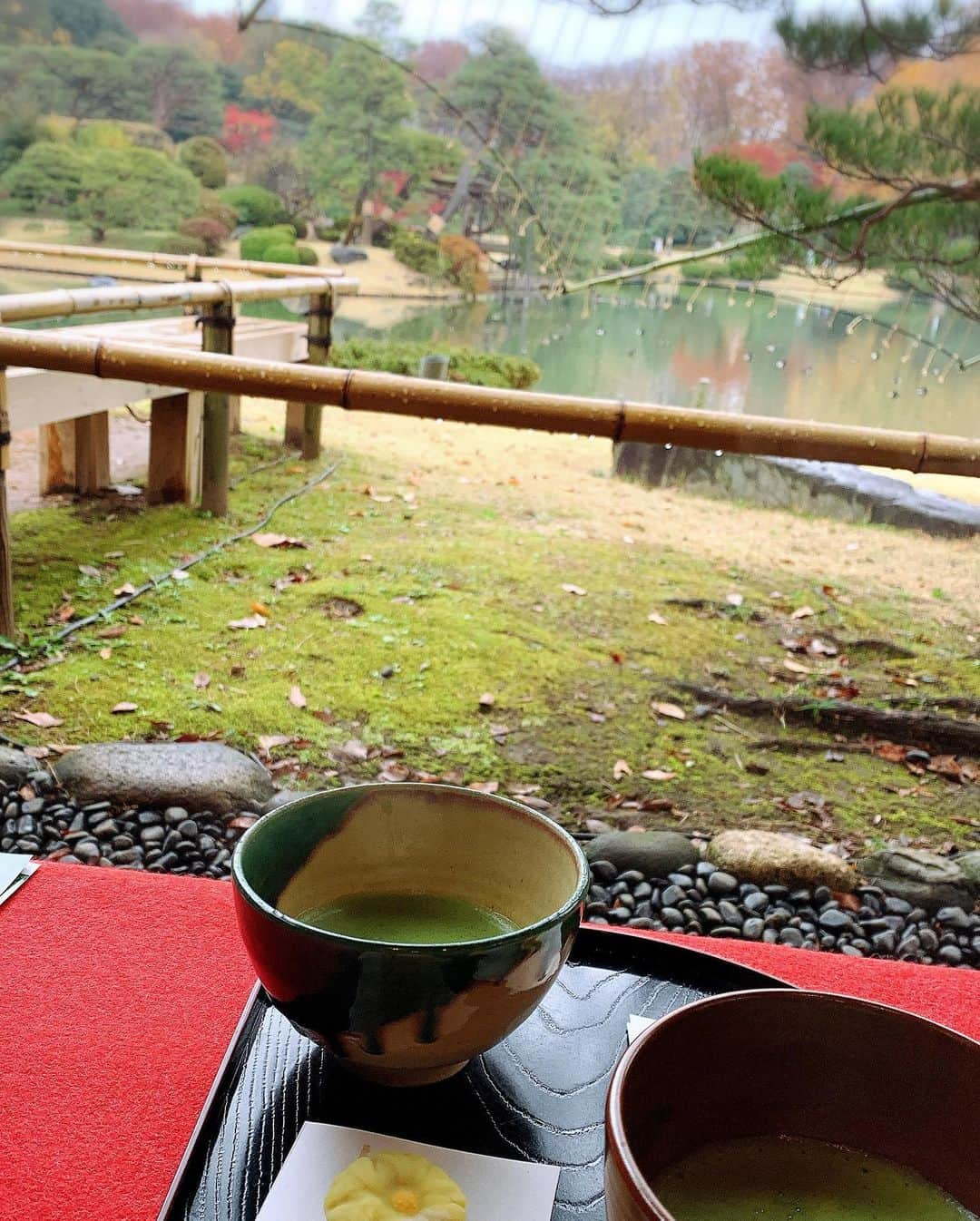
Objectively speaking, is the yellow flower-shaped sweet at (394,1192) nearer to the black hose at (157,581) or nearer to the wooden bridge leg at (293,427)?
the black hose at (157,581)

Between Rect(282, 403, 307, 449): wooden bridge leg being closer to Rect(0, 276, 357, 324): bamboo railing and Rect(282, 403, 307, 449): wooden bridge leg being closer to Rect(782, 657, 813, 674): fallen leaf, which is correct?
Rect(0, 276, 357, 324): bamboo railing

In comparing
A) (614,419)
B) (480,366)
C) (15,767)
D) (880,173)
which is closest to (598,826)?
(614,419)

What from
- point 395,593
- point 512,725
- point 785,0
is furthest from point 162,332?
point 785,0

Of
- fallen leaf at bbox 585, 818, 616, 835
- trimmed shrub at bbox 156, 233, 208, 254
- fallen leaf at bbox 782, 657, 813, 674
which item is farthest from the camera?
trimmed shrub at bbox 156, 233, 208, 254

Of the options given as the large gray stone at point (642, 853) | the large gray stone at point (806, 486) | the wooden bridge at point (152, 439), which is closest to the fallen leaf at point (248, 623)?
the wooden bridge at point (152, 439)

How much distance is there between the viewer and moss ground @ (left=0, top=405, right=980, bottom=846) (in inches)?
49.8

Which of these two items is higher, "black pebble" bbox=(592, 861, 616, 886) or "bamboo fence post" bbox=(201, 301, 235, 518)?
"bamboo fence post" bbox=(201, 301, 235, 518)

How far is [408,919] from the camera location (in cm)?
40

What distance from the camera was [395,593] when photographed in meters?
1.54

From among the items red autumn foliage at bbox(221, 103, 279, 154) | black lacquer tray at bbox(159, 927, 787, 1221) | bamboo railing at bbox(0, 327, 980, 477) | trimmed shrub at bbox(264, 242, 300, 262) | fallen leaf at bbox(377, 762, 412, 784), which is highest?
red autumn foliage at bbox(221, 103, 279, 154)

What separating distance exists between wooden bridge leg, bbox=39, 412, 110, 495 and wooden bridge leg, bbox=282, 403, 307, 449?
12.6 inches

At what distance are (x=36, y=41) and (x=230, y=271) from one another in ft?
1.39

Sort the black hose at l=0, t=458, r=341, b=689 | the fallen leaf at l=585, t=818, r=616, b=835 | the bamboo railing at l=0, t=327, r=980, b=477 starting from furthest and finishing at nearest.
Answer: the black hose at l=0, t=458, r=341, b=689 → the fallen leaf at l=585, t=818, r=616, b=835 → the bamboo railing at l=0, t=327, r=980, b=477

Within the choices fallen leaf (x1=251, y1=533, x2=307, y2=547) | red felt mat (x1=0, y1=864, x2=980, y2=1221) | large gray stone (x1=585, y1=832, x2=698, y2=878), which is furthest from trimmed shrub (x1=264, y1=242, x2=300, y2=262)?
red felt mat (x1=0, y1=864, x2=980, y2=1221)
